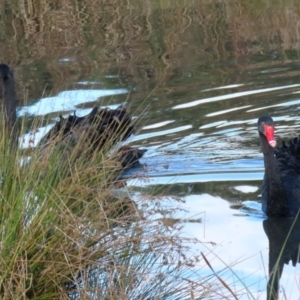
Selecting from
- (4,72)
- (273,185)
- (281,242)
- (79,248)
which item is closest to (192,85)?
(4,72)

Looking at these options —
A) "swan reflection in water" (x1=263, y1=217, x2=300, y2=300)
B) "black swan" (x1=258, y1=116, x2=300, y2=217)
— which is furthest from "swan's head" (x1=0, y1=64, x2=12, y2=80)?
"swan reflection in water" (x1=263, y1=217, x2=300, y2=300)

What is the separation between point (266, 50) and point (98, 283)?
362 inches

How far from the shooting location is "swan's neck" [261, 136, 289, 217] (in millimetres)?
6641

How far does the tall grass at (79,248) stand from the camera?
420 centimetres

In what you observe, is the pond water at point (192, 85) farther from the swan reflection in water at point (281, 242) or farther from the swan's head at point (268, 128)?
the swan's head at point (268, 128)

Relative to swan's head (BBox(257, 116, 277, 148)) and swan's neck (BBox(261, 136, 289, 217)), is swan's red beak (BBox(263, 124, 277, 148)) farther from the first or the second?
swan's neck (BBox(261, 136, 289, 217))

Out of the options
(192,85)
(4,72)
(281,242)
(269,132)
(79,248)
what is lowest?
(192,85)

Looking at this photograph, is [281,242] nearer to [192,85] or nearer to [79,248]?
[79,248]

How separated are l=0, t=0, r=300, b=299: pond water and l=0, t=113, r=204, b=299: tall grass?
303 mm

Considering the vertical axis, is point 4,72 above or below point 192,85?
above

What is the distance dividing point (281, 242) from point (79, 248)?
2.16 m

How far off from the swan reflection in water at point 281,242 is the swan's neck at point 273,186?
0.08 m

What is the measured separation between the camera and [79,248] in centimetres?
418

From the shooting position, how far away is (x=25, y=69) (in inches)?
495
